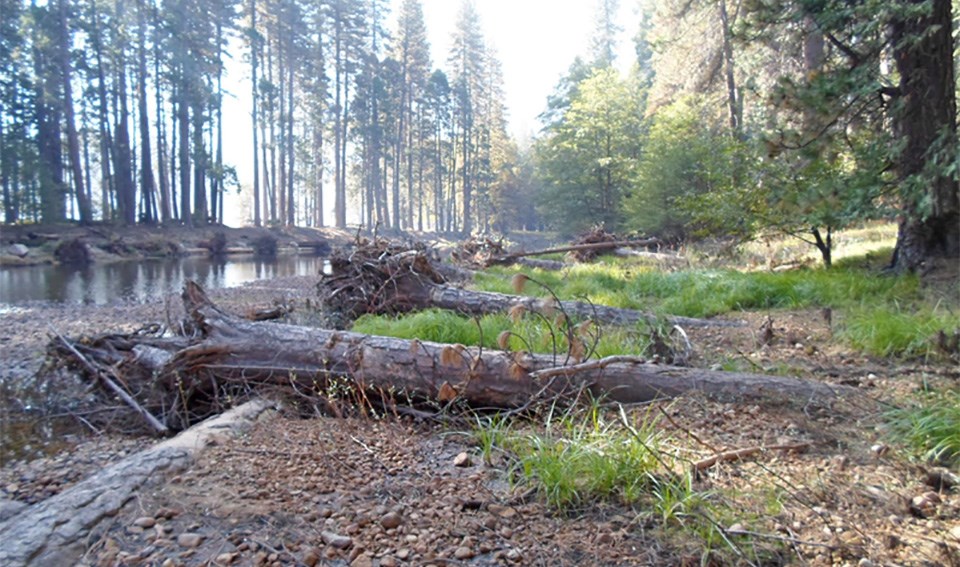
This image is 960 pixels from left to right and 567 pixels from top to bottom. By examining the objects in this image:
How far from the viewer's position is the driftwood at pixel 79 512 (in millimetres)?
1928

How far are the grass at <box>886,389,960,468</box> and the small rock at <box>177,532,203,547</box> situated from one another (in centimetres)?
278

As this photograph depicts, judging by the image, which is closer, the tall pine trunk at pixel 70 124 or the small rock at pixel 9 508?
the small rock at pixel 9 508

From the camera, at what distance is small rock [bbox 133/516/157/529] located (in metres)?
2.06

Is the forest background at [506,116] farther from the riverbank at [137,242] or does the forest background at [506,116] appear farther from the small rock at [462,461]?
the small rock at [462,461]

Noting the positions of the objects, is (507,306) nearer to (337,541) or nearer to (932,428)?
(932,428)

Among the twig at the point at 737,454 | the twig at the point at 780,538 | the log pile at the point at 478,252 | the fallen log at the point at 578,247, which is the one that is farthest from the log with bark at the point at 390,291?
the log pile at the point at 478,252

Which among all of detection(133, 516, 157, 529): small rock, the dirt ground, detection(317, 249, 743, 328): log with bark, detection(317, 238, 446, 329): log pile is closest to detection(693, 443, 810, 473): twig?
the dirt ground

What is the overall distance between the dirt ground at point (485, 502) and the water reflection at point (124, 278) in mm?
6031

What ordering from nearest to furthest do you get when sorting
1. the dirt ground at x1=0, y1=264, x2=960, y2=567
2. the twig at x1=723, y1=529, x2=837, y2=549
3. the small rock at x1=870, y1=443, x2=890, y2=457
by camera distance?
the twig at x1=723, y1=529, x2=837, y2=549
the dirt ground at x1=0, y1=264, x2=960, y2=567
the small rock at x1=870, y1=443, x2=890, y2=457

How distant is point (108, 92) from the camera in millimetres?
27031

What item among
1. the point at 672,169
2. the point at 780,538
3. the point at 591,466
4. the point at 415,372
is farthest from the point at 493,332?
the point at 672,169

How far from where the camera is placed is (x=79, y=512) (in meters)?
2.12

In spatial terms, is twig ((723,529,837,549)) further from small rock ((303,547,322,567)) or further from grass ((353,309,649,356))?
grass ((353,309,649,356))

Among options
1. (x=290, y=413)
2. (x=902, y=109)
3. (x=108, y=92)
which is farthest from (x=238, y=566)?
(x=108, y=92)
